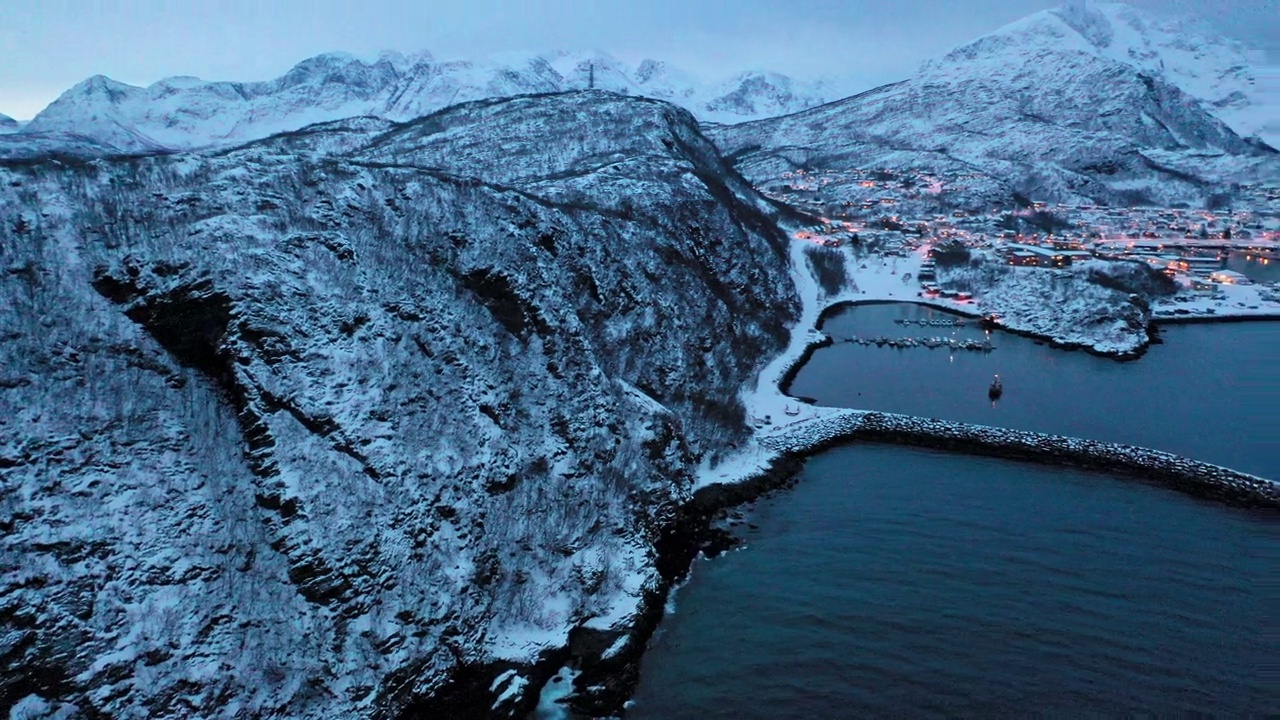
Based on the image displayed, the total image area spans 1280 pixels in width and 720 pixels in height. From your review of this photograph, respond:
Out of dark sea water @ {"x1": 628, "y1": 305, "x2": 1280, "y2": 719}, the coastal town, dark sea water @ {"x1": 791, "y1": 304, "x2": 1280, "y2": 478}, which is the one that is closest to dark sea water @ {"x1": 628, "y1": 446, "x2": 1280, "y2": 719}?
dark sea water @ {"x1": 628, "y1": 305, "x2": 1280, "y2": 719}

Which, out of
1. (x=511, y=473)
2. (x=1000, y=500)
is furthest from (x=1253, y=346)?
(x=511, y=473)

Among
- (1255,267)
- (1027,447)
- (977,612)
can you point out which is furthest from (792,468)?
(1255,267)

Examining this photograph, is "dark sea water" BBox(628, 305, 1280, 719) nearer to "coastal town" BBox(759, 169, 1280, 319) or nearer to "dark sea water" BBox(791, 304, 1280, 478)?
"dark sea water" BBox(791, 304, 1280, 478)

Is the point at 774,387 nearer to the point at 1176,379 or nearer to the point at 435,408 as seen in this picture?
the point at 435,408

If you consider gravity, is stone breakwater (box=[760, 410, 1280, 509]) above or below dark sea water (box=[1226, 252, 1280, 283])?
below

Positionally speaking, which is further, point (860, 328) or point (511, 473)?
point (860, 328)
